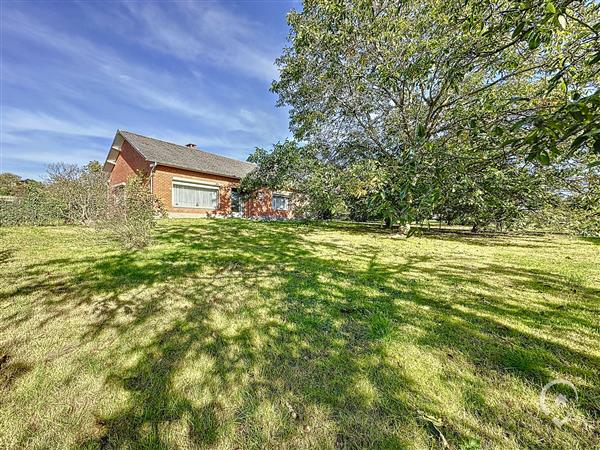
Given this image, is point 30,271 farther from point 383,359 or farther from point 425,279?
point 425,279

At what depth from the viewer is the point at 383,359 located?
2.30 metres

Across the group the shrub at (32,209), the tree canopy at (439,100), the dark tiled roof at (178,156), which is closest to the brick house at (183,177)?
the dark tiled roof at (178,156)

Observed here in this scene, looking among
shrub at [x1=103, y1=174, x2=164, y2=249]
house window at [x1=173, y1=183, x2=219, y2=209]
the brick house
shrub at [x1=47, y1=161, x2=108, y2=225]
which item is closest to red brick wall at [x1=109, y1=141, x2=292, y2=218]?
the brick house

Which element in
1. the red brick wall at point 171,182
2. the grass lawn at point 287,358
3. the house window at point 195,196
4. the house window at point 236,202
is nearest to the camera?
the grass lawn at point 287,358

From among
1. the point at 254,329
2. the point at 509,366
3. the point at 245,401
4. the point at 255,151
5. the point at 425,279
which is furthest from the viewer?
the point at 255,151

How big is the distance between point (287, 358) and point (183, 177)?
15.5 meters

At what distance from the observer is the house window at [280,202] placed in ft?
70.0

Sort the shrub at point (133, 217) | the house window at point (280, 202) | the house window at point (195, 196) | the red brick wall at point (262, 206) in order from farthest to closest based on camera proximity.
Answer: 1. the house window at point (280, 202)
2. the red brick wall at point (262, 206)
3. the house window at point (195, 196)
4. the shrub at point (133, 217)

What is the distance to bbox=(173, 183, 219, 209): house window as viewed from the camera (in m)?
15.5

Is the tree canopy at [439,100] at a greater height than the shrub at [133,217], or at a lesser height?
greater

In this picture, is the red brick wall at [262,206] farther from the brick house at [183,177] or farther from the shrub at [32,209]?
the shrub at [32,209]

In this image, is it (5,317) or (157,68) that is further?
(157,68)

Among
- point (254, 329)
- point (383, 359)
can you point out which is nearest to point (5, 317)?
point (254, 329)

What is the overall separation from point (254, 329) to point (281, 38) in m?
11.0
